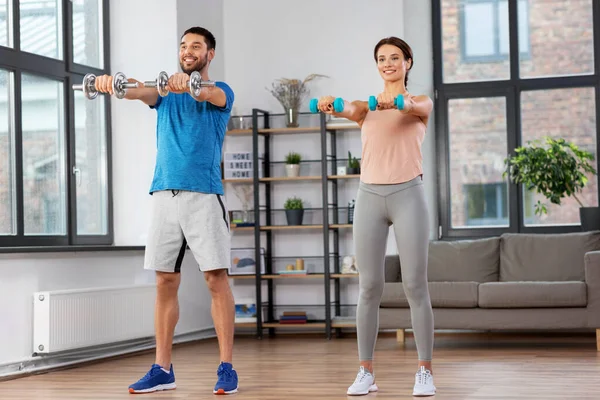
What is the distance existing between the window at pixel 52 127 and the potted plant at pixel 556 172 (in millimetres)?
3054

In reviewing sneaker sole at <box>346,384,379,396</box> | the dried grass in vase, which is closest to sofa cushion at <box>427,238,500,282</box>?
the dried grass in vase

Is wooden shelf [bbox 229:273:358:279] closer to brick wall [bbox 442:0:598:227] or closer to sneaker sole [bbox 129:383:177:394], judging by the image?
brick wall [bbox 442:0:598:227]

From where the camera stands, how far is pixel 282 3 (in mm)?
7559

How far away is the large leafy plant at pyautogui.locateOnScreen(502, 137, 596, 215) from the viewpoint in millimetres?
6504

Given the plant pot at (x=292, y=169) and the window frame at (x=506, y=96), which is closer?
the window frame at (x=506, y=96)

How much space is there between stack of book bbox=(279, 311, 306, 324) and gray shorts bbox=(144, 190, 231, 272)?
3191mm

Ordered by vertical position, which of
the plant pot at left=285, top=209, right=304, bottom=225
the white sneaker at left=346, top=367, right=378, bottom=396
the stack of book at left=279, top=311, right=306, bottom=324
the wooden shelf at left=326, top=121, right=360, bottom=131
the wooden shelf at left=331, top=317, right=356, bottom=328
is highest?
the wooden shelf at left=326, top=121, right=360, bottom=131

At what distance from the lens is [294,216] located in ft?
23.5

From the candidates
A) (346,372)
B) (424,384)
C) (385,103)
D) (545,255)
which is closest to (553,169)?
(545,255)

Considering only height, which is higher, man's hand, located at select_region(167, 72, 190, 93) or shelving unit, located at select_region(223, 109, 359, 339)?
man's hand, located at select_region(167, 72, 190, 93)

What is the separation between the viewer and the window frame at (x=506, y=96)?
7.05 metres

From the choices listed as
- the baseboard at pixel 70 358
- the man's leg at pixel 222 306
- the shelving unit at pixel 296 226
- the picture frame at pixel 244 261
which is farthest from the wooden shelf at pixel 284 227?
the man's leg at pixel 222 306

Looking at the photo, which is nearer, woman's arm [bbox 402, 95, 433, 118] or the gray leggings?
woman's arm [bbox 402, 95, 433, 118]

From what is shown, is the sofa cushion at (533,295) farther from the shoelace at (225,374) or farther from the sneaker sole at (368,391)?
the shoelace at (225,374)
